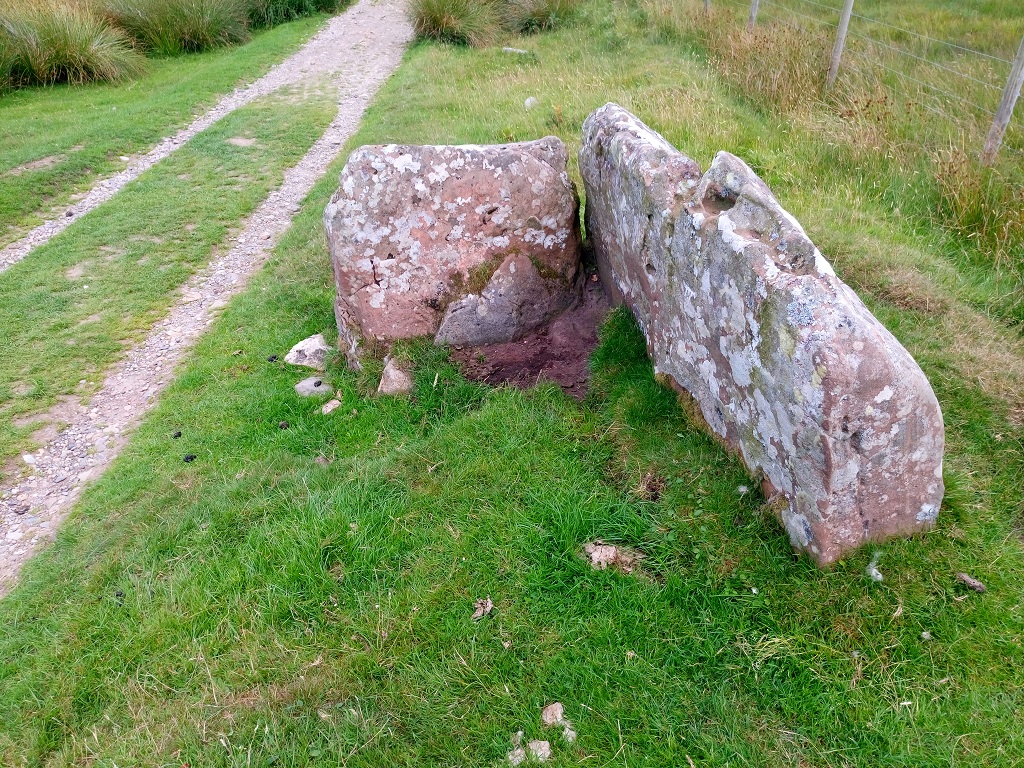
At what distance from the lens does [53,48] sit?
51.4 ft

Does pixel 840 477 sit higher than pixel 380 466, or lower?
higher

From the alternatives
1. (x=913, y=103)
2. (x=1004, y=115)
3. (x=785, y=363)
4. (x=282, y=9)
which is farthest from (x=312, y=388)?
(x=282, y=9)

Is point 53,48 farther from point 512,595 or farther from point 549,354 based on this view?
point 512,595

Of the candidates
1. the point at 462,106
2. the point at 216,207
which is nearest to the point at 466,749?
the point at 216,207

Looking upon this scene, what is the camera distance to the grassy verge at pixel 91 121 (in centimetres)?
1091

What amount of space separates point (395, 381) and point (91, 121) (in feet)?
39.6

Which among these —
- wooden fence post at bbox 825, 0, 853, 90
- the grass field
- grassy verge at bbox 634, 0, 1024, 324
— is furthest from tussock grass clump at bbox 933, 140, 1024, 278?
wooden fence post at bbox 825, 0, 853, 90

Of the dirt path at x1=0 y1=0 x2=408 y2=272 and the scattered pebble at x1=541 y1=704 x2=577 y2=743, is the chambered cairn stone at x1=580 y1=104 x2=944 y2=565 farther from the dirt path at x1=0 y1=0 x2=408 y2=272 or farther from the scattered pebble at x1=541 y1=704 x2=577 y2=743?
the dirt path at x1=0 y1=0 x2=408 y2=272

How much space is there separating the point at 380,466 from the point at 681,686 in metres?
2.40

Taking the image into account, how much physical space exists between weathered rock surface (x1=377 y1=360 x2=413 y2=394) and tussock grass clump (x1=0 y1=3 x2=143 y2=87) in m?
15.2

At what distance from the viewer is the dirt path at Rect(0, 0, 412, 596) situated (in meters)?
5.27

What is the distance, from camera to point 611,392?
16.1ft

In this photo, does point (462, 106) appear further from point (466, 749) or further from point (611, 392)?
point (466, 749)

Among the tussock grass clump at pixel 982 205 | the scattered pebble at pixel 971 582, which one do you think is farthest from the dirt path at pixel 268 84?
the tussock grass clump at pixel 982 205
